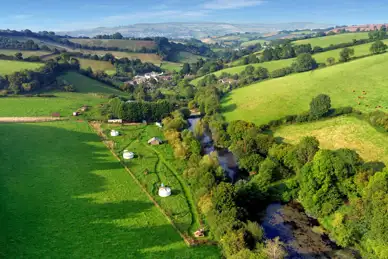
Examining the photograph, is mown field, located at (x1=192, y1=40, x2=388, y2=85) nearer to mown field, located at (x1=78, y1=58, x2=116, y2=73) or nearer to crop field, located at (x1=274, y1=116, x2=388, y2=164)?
mown field, located at (x1=78, y1=58, x2=116, y2=73)

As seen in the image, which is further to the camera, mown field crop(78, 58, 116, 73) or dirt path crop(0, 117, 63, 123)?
mown field crop(78, 58, 116, 73)

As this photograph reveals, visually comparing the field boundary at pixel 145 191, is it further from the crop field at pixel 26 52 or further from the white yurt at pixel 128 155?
the crop field at pixel 26 52

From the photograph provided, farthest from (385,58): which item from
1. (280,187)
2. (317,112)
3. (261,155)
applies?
(280,187)

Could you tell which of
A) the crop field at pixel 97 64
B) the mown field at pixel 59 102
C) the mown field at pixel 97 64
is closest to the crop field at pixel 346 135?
the mown field at pixel 59 102

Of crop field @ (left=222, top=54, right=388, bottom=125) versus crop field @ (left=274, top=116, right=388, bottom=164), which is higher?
crop field @ (left=222, top=54, right=388, bottom=125)

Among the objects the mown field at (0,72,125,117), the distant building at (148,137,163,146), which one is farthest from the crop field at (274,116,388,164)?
the mown field at (0,72,125,117)

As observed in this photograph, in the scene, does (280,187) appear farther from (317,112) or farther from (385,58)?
(385,58)

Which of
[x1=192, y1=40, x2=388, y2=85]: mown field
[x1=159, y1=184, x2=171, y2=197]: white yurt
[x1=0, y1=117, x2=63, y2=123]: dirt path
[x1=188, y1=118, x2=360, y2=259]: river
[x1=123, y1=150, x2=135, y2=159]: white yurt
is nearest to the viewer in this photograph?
[x1=188, y1=118, x2=360, y2=259]: river
